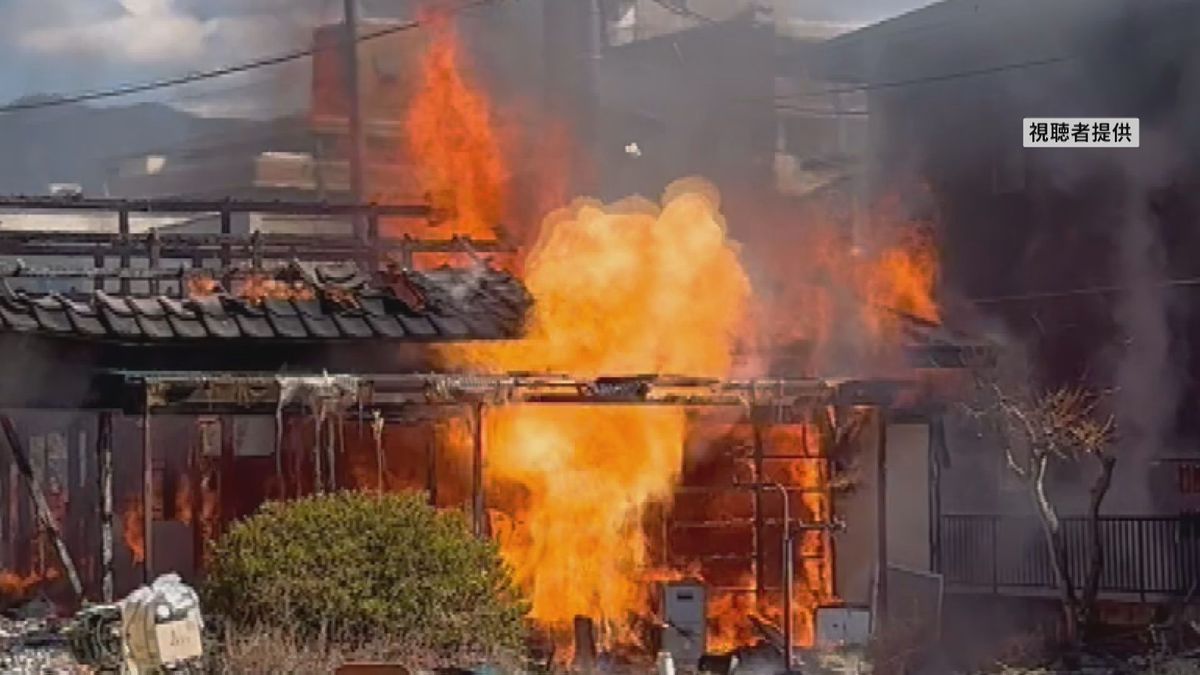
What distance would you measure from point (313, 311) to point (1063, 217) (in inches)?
602

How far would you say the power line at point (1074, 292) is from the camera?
24969 mm

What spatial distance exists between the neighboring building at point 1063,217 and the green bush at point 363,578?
448 inches

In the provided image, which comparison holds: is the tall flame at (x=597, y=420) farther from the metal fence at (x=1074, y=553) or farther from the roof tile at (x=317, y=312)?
the metal fence at (x=1074, y=553)

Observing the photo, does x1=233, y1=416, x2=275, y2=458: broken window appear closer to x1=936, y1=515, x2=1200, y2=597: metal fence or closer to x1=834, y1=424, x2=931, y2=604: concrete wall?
x1=834, y1=424, x2=931, y2=604: concrete wall

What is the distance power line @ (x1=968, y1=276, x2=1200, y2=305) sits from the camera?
2497 cm

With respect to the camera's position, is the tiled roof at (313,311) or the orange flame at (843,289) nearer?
the tiled roof at (313,311)

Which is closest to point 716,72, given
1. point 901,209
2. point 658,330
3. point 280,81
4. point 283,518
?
point 901,209

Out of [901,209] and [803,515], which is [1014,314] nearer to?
[901,209]

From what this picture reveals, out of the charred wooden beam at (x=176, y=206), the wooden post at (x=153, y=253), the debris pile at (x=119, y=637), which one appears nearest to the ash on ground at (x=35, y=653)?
the debris pile at (x=119, y=637)

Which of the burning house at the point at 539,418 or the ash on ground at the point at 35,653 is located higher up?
the burning house at the point at 539,418

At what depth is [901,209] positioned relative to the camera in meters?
30.9

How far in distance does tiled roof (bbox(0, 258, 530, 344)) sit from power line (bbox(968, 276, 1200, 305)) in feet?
40.0

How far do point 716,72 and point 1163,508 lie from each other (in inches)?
572

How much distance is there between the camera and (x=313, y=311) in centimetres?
1556
